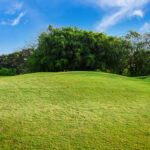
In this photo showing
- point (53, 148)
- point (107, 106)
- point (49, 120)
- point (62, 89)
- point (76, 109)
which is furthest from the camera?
point (62, 89)

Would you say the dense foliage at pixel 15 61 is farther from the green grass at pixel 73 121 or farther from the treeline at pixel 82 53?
the green grass at pixel 73 121

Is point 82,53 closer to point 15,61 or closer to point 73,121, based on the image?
point 73,121

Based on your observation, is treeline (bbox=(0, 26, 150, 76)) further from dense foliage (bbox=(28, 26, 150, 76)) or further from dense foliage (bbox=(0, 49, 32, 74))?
dense foliage (bbox=(0, 49, 32, 74))

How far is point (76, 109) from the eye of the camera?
3.04 meters

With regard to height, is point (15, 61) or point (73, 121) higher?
point (15, 61)

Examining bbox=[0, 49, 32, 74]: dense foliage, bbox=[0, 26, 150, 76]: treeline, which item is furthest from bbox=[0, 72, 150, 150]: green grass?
bbox=[0, 49, 32, 74]: dense foliage

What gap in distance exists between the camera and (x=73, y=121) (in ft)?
8.18

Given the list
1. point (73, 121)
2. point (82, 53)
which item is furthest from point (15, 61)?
point (73, 121)

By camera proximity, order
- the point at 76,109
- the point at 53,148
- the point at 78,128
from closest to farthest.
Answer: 1. the point at 53,148
2. the point at 78,128
3. the point at 76,109

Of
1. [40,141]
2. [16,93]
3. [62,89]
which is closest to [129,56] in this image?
[62,89]

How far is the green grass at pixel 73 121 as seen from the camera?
196 cm

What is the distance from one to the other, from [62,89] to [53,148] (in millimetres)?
2721

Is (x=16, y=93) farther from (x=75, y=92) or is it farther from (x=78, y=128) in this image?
(x=78, y=128)

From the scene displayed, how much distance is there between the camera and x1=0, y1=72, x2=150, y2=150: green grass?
196 centimetres
